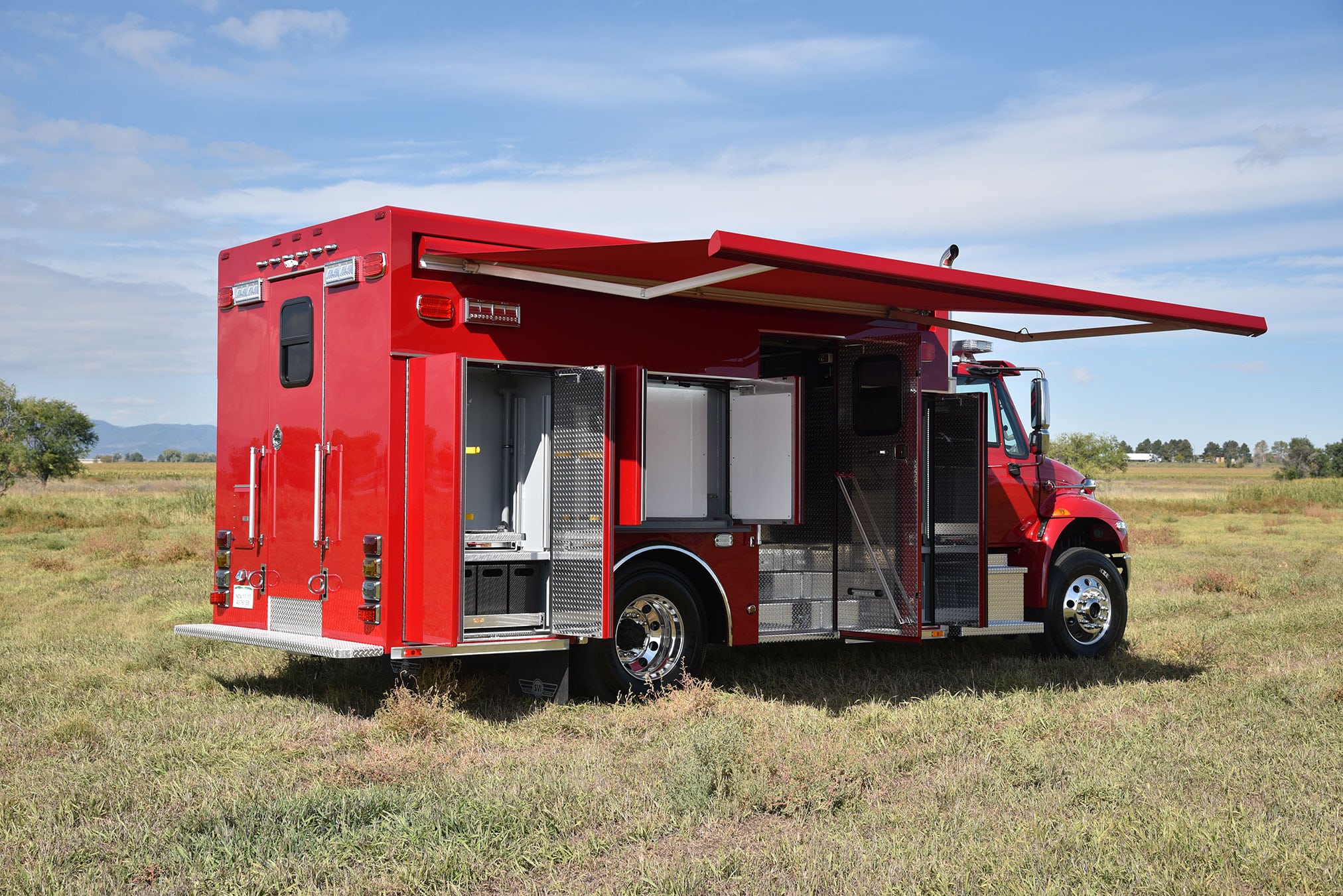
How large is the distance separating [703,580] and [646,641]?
2.00 ft

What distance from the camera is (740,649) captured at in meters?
11.3

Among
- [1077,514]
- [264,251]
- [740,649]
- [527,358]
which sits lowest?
[740,649]

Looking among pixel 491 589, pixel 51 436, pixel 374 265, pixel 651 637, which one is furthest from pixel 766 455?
pixel 51 436

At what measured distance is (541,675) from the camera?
8.59 m

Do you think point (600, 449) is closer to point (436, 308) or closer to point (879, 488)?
point (436, 308)

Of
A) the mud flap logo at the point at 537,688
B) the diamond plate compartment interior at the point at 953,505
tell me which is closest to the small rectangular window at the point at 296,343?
the mud flap logo at the point at 537,688

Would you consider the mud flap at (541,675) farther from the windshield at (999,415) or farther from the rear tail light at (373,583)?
the windshield at (999,415)

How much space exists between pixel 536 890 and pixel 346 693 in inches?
173

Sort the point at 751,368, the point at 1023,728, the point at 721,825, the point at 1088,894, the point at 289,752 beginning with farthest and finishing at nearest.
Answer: the point at 751,368 → the point at 1023,728 → the point at 289,752 → the point at 721,825 → the point at 1088,894

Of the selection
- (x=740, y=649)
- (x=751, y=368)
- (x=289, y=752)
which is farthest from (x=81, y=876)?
(x=740, y=649)

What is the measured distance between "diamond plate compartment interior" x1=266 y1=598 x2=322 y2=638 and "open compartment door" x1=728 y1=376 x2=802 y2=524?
3.03 meters

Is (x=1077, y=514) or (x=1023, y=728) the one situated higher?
(x=1077, y=514)

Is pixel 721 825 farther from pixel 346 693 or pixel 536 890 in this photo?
pixel 346 693

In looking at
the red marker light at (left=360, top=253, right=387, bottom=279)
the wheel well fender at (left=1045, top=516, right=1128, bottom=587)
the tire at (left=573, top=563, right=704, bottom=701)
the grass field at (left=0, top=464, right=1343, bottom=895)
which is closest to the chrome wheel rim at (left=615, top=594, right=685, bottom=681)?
the tire at (left=573, top=563, right=704, bottom=701)
